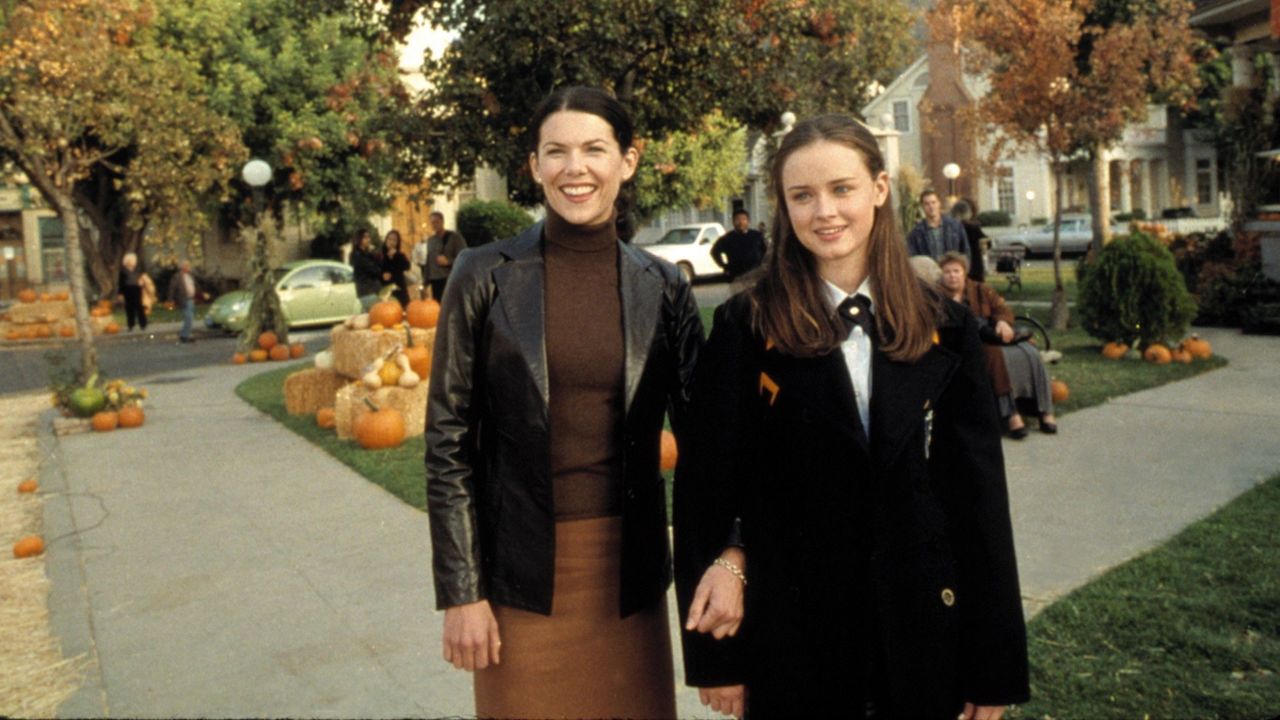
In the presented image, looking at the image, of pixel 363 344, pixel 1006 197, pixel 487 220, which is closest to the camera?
pixel 363 344

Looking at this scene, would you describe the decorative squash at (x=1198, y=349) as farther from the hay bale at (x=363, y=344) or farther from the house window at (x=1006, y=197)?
the house window at (x=1006, y=197)

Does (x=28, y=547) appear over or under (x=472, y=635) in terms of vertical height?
under

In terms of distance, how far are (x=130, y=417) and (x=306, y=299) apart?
13.7 m

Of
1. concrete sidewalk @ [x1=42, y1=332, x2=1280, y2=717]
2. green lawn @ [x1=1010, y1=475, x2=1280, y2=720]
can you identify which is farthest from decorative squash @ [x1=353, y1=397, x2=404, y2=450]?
green lawn @ [x1=1010, y1=475, x2=1280, y2=720]

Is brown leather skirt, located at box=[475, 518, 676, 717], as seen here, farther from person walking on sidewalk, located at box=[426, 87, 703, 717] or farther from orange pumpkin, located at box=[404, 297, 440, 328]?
orange pumpkin, located at box=[404, 297, 440, 328]

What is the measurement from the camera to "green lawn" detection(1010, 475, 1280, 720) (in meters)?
4.01

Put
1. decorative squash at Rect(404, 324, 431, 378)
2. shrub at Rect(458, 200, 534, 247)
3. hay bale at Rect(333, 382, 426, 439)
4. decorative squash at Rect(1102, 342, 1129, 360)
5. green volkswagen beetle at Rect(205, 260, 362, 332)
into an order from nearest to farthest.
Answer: hay bale at Rect(333, 382, 426, 439), decorative squash at Rect(404, 324, 431, 378), decorative squash at Rect(1102, 342, 1129, 360), green volkswagen beetle at Rect(205, 260, 362, 332), shrub at Rect(458, 200, 534, 247)

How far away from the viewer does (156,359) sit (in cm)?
2036

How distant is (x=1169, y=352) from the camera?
12281 millimetres

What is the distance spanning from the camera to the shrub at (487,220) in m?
36.9

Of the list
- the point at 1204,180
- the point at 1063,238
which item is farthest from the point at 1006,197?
the point at 1063,238

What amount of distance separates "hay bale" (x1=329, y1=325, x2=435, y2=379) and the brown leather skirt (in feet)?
27.9

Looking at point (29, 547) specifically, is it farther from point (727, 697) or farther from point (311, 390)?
point (727, 697)

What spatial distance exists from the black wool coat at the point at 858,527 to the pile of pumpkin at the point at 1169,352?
10.9 metres
